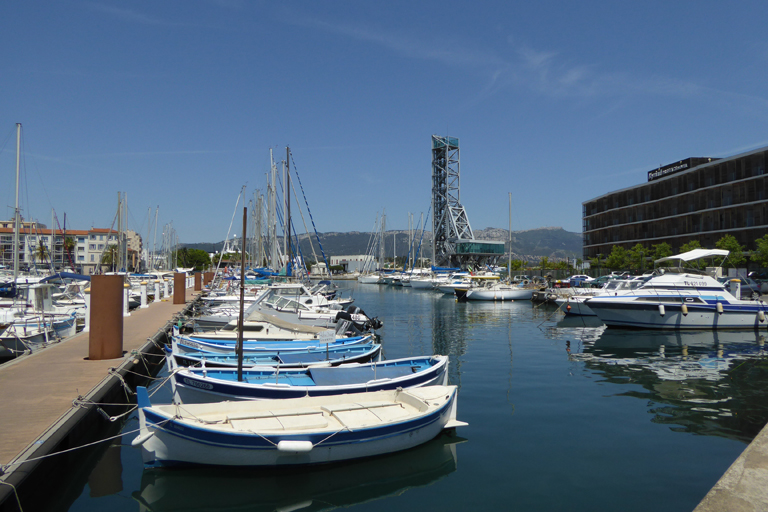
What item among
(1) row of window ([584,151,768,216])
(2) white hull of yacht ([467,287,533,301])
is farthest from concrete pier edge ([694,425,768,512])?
(1) row of window ([584,151,768,216])

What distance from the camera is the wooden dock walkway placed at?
862cm

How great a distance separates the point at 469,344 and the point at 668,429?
13097 mm

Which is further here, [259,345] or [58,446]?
[259,345]

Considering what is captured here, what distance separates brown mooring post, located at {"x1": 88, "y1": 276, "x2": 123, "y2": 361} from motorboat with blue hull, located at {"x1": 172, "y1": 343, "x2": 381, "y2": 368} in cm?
177

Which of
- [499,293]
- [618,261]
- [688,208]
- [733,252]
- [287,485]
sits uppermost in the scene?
[688,208]

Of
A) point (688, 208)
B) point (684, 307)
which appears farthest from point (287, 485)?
point (688, 208)

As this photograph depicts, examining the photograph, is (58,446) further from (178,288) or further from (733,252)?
(733,252)

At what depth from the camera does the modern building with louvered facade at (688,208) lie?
60406mm

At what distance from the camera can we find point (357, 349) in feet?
57.7

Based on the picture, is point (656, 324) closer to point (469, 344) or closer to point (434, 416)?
point (469, 344)

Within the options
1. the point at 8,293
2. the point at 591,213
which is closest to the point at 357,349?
the point at 8,293

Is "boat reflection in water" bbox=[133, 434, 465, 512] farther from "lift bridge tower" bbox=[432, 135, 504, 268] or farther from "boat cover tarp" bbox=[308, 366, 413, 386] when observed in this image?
"lift bridge tower" bbox=[432, 135, 504, 268]

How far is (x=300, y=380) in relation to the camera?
519 inches

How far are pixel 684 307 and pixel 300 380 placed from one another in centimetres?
2240
